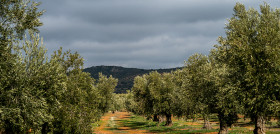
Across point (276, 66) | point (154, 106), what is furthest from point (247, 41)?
point (154, 106)

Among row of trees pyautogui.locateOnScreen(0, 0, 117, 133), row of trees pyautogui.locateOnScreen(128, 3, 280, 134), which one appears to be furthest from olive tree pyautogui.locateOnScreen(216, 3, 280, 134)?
row of trees pyautogui.locateOnScreen(0, 0, 117, 133)

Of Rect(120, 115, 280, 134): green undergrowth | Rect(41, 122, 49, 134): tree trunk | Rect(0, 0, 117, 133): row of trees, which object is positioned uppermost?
Rect(0, 0, 117, 133): row of trees

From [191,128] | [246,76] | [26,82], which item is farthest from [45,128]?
[191,128]

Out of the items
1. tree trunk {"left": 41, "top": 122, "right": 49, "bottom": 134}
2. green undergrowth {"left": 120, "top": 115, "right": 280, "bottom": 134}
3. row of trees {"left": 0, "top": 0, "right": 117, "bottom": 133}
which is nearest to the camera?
row of trees {"left": 0, "top": 0, "right": 117, "bottom": 133}

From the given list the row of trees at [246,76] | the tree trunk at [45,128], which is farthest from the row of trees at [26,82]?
the row of trees at [246,76]

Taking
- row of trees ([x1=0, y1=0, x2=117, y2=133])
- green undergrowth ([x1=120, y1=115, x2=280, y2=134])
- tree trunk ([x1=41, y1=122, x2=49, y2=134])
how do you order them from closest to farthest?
1. row of trees ([x1=0, y1=0, x2=117, y2=133])
2. tree trunk ([x1=41, y1=122, x2=49, y2=134])
3. green undergrowth ([x1=120, y1=115, x2=280, y2=134])

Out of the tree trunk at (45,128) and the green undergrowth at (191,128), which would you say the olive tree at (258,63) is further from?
the tree trunk at (45,128)

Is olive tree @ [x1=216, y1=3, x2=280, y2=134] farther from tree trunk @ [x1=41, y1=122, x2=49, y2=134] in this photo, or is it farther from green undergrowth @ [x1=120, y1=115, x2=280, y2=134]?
tree trunk @ [x1=41, y1=122, x2=49, y2=134]

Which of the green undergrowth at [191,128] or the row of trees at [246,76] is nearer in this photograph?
the row of trees at [246,76]

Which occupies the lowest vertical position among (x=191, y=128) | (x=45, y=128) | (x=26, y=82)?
(x=191, y=128)

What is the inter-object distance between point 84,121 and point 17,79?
11152 millimetres

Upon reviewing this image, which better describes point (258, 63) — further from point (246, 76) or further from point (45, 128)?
point (45, 128)

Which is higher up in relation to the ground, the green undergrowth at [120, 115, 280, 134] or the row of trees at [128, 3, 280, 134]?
the row of trees at [128, 3, 280, 134]

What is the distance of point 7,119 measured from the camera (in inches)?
899
